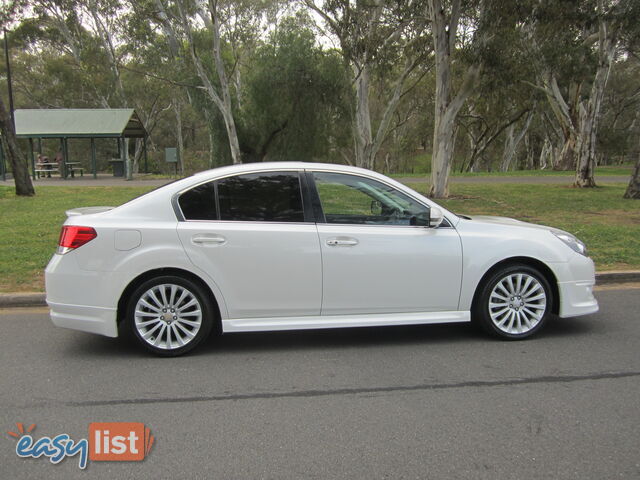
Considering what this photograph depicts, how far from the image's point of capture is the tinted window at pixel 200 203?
451cm

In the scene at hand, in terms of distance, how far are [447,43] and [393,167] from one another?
124 feet

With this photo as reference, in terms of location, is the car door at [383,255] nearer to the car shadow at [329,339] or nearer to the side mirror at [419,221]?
the side mirror at [419,221]

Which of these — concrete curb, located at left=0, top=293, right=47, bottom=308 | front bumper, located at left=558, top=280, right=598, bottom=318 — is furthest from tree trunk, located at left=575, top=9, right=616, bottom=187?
concrete curb, located at left=0, top=293, right=47, bottom=308

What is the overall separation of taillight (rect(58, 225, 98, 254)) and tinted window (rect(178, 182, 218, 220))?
77 cm

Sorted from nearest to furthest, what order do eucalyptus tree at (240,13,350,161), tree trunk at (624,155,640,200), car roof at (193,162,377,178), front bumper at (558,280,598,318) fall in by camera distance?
car roof at (193,162,377,178)
front bumper at (558,280,598,318)
tree trunk at (624,155,640,200)
eucalyptus tree at (240,13,350,161)

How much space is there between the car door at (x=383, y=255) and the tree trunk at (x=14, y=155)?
14504mm

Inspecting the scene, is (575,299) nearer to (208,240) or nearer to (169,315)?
(208,240)

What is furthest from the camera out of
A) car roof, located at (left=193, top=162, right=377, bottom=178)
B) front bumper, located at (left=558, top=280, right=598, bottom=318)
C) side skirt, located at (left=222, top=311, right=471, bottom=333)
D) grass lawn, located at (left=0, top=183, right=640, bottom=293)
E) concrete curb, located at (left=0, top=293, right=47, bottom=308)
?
grass lawn, located at (left=0, top=183, right=640, bottom=293)

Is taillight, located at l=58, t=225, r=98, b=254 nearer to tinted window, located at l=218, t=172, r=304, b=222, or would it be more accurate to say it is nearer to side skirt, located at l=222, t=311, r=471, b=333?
tinted window, located at l=218, t=172, r=304, b=222

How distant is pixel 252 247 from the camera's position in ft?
14.5

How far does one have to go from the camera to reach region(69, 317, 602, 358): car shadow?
4.72m

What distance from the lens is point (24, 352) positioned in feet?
15.2

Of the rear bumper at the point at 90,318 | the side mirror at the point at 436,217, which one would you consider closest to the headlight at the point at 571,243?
the side mirror at the point at 436,217

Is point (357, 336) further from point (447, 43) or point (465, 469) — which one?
point (447, 43)
